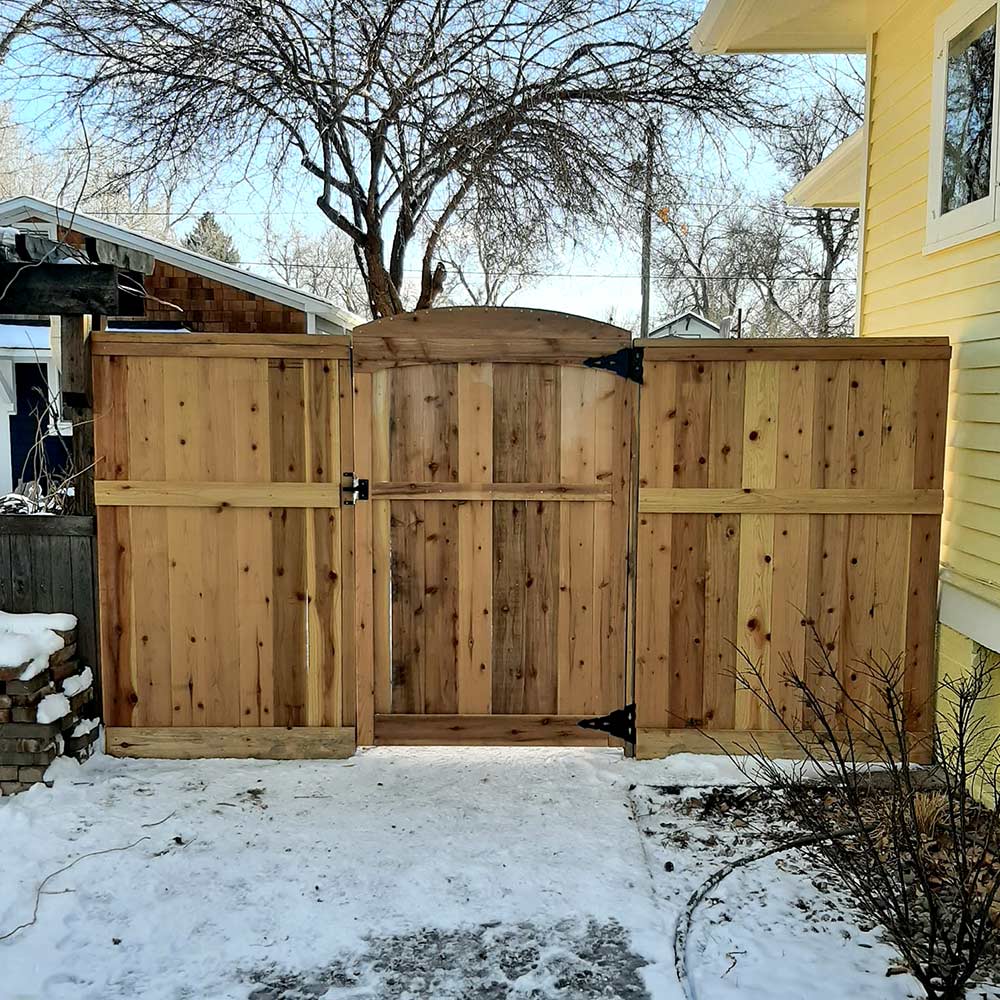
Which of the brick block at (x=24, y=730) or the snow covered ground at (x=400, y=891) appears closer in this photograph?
the snow covered ground at (x=400, y=891)

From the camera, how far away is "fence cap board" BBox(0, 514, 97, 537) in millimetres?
3994

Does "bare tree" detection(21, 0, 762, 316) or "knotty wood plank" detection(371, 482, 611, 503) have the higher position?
"bare tree" detection(21, 0, 762, 316)

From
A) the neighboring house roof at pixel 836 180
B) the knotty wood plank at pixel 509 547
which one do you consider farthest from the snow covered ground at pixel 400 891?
the neighboring house roof at pixel 836 180

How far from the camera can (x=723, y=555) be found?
4.00m

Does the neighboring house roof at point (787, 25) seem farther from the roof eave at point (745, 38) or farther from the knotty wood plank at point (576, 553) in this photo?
the knotty wood plank at point (576, 553)

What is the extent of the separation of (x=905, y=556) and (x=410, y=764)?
2378 mm

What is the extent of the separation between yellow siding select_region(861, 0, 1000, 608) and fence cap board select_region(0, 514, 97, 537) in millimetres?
3790

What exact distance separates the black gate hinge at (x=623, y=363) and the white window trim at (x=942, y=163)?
1.47 m

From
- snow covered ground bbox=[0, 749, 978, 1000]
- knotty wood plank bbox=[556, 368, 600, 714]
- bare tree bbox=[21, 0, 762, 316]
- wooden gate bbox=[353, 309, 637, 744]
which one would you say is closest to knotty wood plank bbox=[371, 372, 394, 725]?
wooden gate bbox=[353, 309, 637, 744]

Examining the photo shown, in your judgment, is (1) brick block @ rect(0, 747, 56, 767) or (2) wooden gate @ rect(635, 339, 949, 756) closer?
(1) brick block @ rect(0, 747, 56, 767)

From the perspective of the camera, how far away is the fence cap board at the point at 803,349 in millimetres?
3852

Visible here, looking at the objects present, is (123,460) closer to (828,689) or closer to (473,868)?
(473,868)

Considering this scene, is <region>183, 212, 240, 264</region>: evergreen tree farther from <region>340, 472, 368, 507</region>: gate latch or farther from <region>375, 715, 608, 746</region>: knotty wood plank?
<region>375, 715, 608, 746</region>: knotty wood plank

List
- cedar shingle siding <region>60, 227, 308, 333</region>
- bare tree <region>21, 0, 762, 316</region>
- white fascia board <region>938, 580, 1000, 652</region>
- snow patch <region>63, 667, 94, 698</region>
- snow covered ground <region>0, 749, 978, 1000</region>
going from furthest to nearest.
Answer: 1. cedar shingle siding <region>60, 227, 308, 333</region>
2. bare tree <region>21, 0, 762, 316</region>
3. snow patch <region>63, 667, 94, 698</region>
4. white fascia board <region>938, 580, 1000, 652</region>
5. snow covered ground <region>0, 749, 978, 1000</region>
